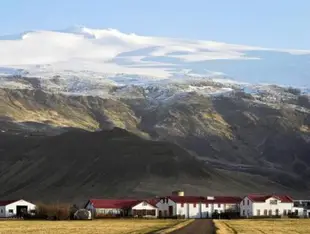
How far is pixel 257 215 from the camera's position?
529 feet

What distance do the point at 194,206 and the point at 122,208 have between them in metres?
16.5

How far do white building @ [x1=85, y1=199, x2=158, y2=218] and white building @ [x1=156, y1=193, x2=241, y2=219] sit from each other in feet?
11.4

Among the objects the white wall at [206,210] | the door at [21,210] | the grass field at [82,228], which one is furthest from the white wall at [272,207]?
the grass field at [82,228]

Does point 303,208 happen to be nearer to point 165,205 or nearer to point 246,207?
point 246,207

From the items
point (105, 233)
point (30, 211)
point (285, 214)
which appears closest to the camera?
point (105, 233)

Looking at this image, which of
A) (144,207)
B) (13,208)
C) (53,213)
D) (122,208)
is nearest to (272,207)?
(144,207)

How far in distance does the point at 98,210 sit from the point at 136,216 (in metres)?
8.08

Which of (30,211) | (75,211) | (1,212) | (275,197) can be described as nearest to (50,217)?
(75,211)

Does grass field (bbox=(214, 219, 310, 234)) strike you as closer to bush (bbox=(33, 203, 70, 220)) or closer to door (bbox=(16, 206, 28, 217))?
bush (bbox=(33, 203, 70, 220))

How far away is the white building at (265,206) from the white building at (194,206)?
365 centimetres

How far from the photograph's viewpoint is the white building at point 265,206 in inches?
6422

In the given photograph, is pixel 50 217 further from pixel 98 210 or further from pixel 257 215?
pixel 257 215

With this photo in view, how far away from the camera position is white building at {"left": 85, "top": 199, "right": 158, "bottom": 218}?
518 feet

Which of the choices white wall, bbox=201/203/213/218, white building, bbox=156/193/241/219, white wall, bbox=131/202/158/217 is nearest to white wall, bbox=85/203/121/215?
white wall, bbox=131/202/158/217
